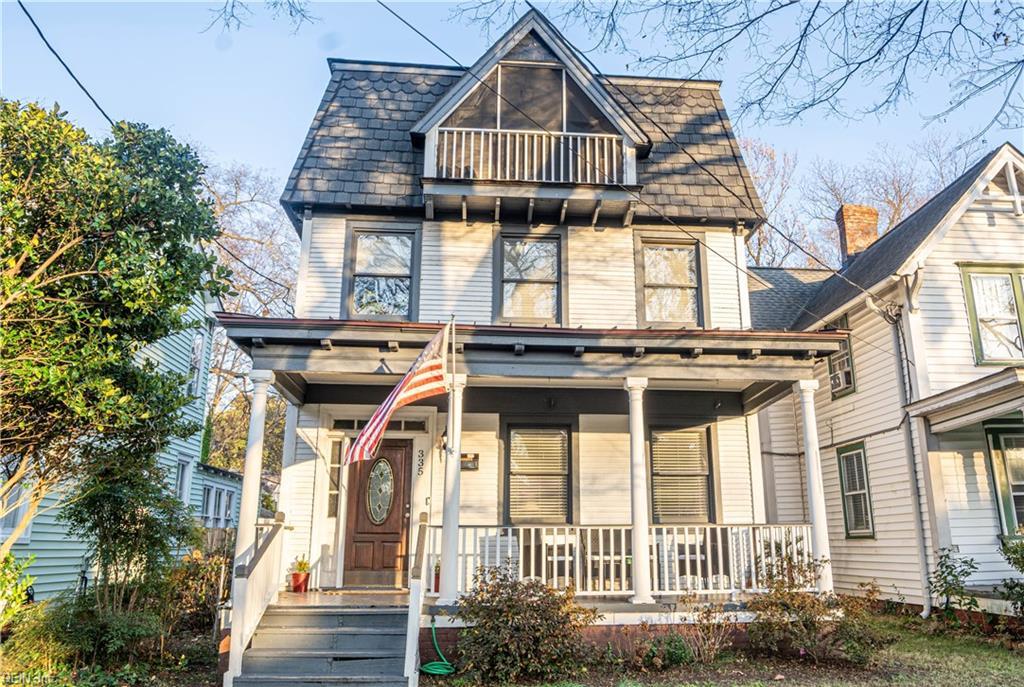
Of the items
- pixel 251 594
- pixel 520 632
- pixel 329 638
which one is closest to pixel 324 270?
pixel 251 594

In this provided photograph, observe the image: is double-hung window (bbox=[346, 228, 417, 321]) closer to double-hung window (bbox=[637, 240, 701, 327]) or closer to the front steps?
double-hung window (bbox=[637, 240, 701, 327])

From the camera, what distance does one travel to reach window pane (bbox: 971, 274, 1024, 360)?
37.3 ft

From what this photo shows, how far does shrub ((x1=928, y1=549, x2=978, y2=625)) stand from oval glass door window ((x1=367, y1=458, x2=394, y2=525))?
7.76 metres

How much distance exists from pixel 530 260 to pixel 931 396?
633 centimetres

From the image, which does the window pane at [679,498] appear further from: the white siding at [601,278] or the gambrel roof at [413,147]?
the gambrel roof at [413,147]

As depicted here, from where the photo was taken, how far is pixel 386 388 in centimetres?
995

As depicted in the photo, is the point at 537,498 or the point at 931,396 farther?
the point at 931,396

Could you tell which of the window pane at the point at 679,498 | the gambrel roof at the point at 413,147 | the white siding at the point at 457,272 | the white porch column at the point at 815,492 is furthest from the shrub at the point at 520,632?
the gambrel roof at the point at 413,147

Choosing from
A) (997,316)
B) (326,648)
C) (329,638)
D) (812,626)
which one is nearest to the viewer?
(326,648)

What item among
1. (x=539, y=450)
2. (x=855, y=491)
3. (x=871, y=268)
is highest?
(x=871, y=268)

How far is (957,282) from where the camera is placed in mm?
11602

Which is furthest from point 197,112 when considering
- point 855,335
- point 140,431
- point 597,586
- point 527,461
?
point 855,335

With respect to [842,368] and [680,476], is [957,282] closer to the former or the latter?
[842,368]

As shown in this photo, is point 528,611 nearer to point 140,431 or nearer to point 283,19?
point 140,431
